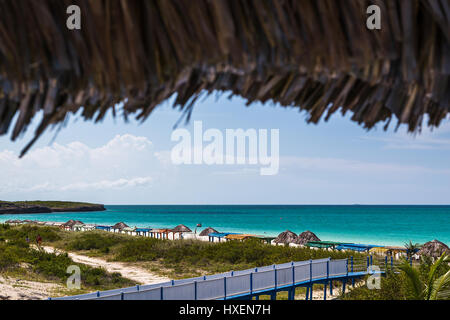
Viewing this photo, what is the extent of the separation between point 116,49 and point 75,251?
29.0 metres

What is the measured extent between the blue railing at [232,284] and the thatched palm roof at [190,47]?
6.69 m

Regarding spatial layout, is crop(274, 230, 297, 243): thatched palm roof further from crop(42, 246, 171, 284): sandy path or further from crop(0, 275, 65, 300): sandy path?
crop(0, 275, 65, 300): sandy path

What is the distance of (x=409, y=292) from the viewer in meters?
9.42

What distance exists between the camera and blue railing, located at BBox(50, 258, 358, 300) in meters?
8.34

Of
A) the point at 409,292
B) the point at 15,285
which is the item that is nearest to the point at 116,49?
the point at 409,292

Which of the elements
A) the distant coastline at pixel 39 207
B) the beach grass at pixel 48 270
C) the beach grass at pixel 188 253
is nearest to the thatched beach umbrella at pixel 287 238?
the beach grass at pixel 188 253

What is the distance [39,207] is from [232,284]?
126871mm

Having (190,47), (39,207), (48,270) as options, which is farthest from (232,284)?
(39,207)

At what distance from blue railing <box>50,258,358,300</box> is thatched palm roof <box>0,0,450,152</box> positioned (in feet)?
21.9

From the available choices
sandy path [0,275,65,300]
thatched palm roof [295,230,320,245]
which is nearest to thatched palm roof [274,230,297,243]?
thatched palm roof [295,230,320,245]

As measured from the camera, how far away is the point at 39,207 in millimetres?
122875

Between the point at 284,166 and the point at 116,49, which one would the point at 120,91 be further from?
the point at 284,166

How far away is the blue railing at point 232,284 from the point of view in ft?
27.4

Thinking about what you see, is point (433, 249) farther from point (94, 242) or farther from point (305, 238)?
point (94, 242)
